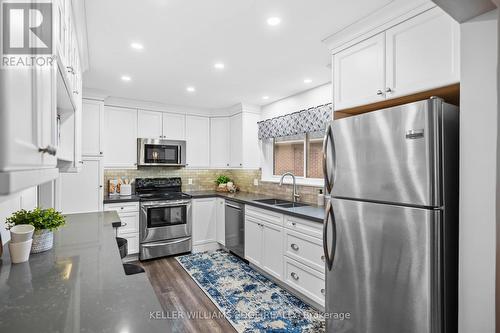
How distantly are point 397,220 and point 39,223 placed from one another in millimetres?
2128

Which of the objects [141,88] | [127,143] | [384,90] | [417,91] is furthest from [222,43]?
[127,143]

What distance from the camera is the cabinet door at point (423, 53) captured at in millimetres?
1502

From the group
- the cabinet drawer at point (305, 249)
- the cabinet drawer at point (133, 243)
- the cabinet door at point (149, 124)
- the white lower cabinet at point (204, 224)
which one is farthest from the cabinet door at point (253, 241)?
the cabinet door at point (149, 124)

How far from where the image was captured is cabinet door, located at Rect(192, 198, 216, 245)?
4332mm

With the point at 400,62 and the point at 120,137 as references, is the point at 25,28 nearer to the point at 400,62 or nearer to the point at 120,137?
the point at 400,62

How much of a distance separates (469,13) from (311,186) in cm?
244

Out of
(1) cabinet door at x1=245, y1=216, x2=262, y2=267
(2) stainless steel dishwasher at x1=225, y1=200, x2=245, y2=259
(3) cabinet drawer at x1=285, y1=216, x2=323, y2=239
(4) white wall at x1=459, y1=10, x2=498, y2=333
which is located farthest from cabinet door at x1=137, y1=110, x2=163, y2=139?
(4) white wall at x1=459, y1=10, x2=498, y2=333

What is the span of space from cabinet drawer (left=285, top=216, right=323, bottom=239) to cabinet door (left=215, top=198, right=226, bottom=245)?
1.67 m

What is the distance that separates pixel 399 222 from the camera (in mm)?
1493

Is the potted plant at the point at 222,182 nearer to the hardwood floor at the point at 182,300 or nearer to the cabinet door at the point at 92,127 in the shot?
the hardwood floor at the point at 182,300

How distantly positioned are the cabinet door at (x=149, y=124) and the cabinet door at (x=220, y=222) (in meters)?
1.51

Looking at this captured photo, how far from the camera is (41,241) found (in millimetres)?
1622

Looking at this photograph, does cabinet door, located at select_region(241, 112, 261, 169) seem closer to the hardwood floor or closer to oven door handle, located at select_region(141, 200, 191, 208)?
oven door handle, located at select_region(141, 200, 191, 208)

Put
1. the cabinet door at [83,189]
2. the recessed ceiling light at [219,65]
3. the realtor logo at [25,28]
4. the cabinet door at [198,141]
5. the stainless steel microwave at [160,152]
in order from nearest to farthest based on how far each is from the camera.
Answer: the realtor logo at [25,28], the recessed ceiling light at [219,65], the cabinet door at [83,189], the stainless steel microwave at [160,152], the cabinet door at [198,141]
